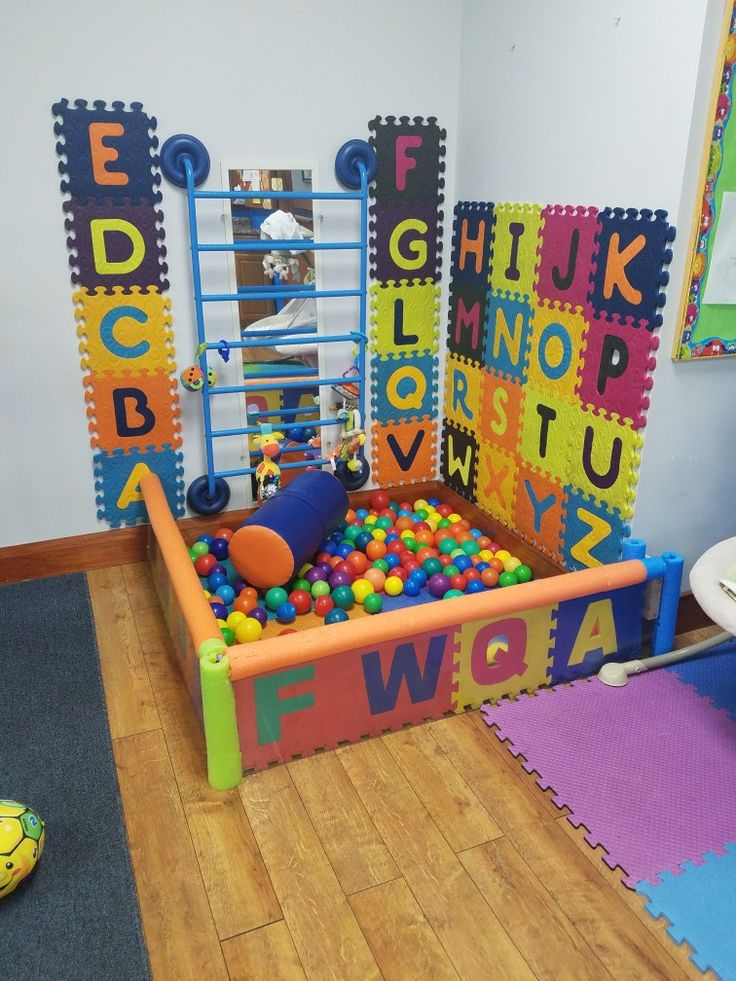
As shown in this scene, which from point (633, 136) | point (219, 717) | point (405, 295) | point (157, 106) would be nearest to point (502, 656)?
point (219, 717)

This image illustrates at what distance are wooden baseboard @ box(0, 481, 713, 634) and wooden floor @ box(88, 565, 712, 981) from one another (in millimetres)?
1091

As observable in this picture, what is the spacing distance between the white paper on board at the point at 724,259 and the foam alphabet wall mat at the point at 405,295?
138 cm

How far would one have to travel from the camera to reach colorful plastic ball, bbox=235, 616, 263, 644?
2.72 metres

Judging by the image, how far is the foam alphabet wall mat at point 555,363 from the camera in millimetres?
2553

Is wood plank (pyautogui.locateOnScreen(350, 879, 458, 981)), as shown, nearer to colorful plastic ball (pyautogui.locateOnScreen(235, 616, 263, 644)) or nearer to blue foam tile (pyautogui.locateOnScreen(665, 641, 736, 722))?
colorful plastic ball (pyautogui.locateOnScreen(235, 616, 263, 644))

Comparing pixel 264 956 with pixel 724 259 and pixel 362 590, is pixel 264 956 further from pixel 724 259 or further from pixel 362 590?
pixel 724 259

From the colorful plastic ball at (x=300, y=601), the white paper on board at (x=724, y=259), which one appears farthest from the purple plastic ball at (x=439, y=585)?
A: the white paper on board at (x=724, y=259)

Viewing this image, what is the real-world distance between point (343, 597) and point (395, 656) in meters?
0.75

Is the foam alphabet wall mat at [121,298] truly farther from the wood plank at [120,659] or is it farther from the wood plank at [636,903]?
the wood plank at [636,903]

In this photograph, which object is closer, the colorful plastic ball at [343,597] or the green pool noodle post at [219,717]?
the green pool noodle post at [219,717]

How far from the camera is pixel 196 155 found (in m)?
2.97

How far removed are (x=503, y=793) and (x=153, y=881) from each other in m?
0.91

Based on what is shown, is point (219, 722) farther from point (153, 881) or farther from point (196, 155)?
point (196, 155)

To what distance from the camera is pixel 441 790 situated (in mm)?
2117
